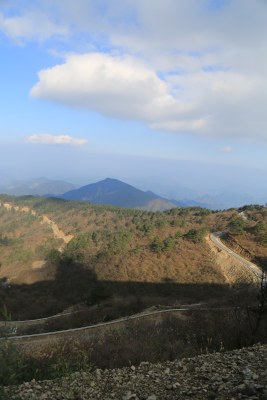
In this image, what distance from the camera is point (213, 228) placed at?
64.5m

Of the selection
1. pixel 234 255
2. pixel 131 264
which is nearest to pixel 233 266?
pixel 234 255

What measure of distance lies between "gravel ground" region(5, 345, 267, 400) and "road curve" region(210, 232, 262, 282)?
29.7 metres

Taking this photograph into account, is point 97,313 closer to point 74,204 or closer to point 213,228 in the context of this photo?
point 213,228

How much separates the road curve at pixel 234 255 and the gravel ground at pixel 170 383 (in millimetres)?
29674

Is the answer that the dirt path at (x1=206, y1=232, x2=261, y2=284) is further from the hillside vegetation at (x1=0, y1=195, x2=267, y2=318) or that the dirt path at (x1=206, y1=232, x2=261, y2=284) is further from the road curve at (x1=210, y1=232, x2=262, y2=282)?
the hillside vegetation at (x1=0, y1=195, x2=267, y2=318)

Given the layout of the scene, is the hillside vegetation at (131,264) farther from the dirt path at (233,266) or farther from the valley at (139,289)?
the dirt path at (233,266)

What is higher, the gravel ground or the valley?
the gravel ground

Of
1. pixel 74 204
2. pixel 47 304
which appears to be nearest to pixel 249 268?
pixel 47 304

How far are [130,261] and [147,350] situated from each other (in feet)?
156

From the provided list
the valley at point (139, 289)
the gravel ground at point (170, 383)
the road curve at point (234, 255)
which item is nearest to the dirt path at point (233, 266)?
the road curve at point (234, 255)

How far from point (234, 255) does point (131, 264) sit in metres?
16.3

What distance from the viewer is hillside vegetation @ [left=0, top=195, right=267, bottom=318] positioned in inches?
1770

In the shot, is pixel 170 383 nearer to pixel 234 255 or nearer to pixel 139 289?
pixel 139 289

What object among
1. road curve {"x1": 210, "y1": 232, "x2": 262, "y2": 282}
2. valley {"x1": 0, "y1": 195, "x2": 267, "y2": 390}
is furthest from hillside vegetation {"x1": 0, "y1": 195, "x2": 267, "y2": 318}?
road curve {"x1": 210, "y1": 232, "x2": 262, "y2": 282}
